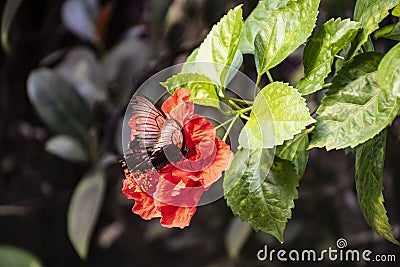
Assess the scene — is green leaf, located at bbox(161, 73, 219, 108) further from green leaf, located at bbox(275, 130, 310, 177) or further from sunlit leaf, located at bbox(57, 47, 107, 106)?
sunlit leaf, located at bbox(57, 47, 107, 106)

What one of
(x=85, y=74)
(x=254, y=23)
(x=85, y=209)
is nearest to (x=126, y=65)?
(x=85, y=74)

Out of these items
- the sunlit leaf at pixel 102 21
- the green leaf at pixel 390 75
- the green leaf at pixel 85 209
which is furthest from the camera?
the sunlit leaf at pixel 102 21

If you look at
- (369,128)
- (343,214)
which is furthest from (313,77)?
(343,214)

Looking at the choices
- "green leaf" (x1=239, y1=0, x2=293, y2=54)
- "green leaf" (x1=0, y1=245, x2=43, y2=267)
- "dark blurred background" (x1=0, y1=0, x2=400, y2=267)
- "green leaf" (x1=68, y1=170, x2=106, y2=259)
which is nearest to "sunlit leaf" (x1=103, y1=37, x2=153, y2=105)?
"dark blurred background" (x1=0, y1=0, x2=400, y2=267)

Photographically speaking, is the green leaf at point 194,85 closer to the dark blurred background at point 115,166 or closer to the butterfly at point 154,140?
the butterfly at point 154,140

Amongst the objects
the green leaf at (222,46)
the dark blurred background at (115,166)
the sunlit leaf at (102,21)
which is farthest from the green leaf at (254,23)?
the sunlit leaf at (102,21)

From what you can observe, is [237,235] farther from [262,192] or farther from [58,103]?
[262,192]
